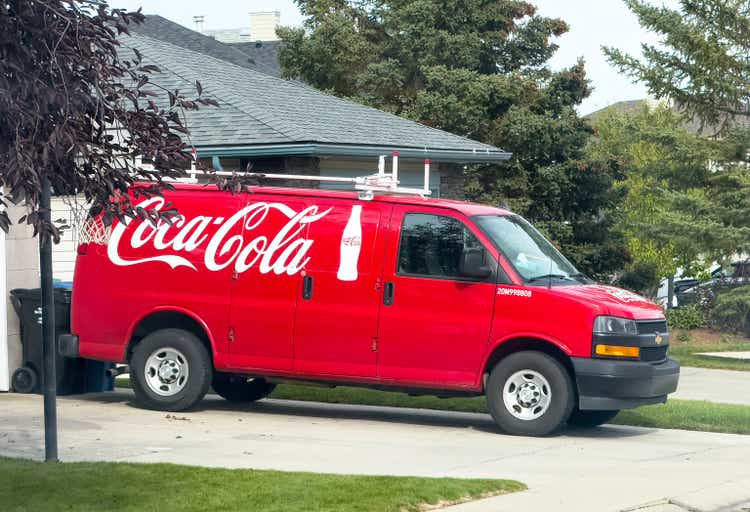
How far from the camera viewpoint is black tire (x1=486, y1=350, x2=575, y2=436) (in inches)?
448

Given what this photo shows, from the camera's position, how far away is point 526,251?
12.1m

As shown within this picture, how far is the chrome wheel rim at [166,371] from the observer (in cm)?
1250

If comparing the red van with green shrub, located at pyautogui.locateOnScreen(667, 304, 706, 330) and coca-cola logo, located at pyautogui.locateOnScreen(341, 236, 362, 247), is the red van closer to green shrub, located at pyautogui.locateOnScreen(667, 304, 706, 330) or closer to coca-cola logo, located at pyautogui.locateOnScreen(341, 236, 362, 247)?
coca-cola logo, located at pyautogui.locateOnScreen(341, 236, 362, 247)

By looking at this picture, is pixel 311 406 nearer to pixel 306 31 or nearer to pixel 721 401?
pixel 721 401

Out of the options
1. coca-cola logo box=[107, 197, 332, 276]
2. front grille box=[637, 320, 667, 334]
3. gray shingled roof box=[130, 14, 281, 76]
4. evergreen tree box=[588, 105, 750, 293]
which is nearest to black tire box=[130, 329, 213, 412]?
coca-cola logo box=[107, 197, 332, 276]

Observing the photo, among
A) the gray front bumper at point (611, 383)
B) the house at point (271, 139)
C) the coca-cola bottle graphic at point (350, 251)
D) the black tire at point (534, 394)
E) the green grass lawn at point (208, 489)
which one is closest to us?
→ the green grass lawn at point (208, 489)

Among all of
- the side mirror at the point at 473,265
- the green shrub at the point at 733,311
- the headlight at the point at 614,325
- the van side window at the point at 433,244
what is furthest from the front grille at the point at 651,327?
the green shrub at the point at 733,311

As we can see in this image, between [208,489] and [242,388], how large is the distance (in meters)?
5.63

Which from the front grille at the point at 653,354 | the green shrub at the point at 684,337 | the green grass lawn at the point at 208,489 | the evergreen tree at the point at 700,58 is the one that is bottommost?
the green shrub at the point at 684,337

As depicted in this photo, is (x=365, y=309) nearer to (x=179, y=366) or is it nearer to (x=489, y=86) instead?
(x=179, y=366)

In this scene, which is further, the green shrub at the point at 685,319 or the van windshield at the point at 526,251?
the green shrub at the point at 685,319

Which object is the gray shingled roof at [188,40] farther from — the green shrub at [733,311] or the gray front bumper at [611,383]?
the gray front bumper at [611,383]

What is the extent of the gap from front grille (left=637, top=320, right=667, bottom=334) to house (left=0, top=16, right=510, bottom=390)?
617 centimetres

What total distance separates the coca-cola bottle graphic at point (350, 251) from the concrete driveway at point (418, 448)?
1498 mm
